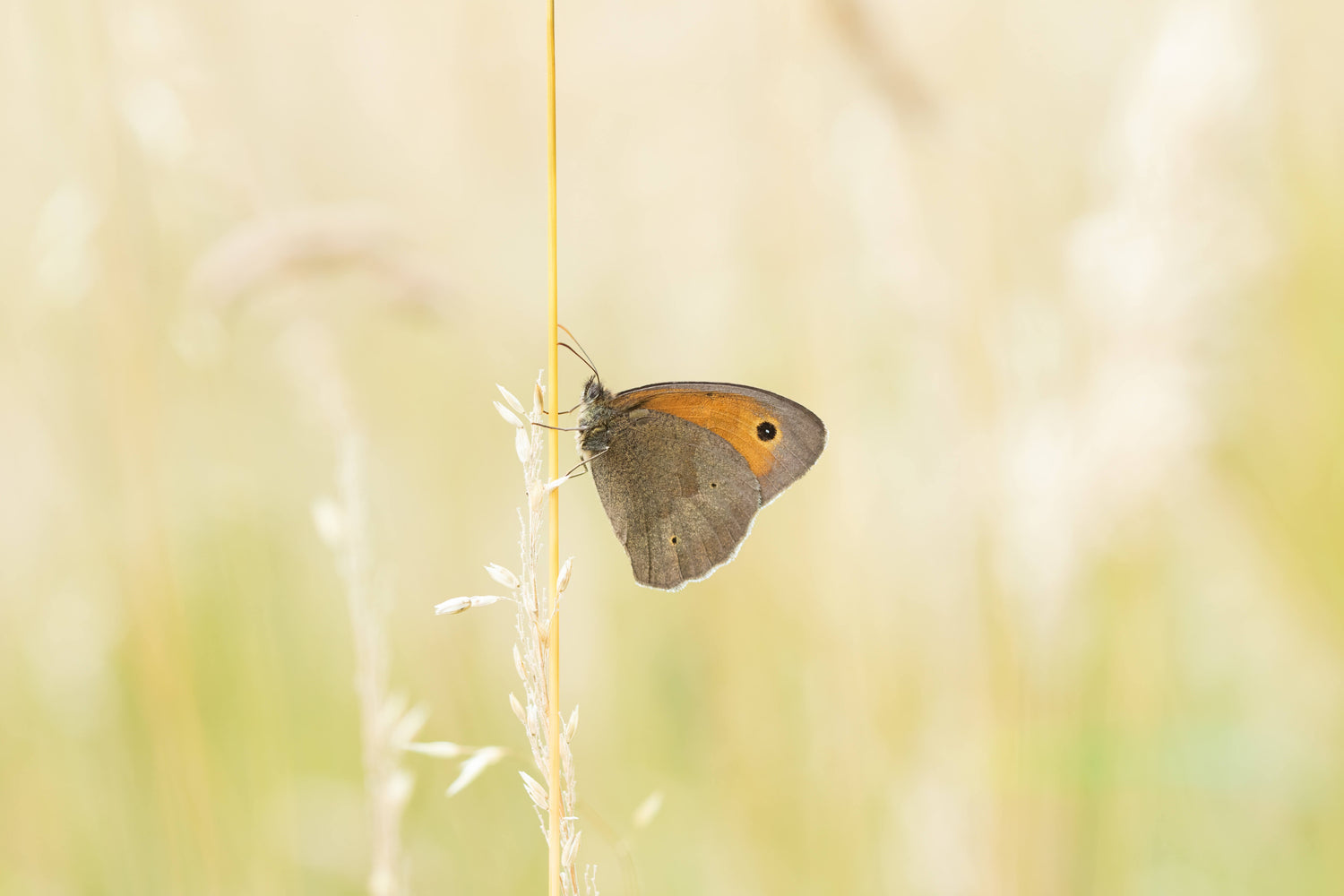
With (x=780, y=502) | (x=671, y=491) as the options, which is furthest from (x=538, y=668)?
(x=780, y=502)

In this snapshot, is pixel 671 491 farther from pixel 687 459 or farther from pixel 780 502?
pixel 780 502

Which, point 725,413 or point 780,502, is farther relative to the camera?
point 780,502

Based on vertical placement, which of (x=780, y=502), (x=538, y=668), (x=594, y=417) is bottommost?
(x=538, y=668)

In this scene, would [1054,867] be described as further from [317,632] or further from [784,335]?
[317,632]

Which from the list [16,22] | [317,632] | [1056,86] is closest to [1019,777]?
[317,632]

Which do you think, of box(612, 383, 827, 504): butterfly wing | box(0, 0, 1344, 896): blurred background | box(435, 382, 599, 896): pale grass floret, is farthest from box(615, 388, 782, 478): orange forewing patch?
box(435, 382, 599, 896): pale grass floret
